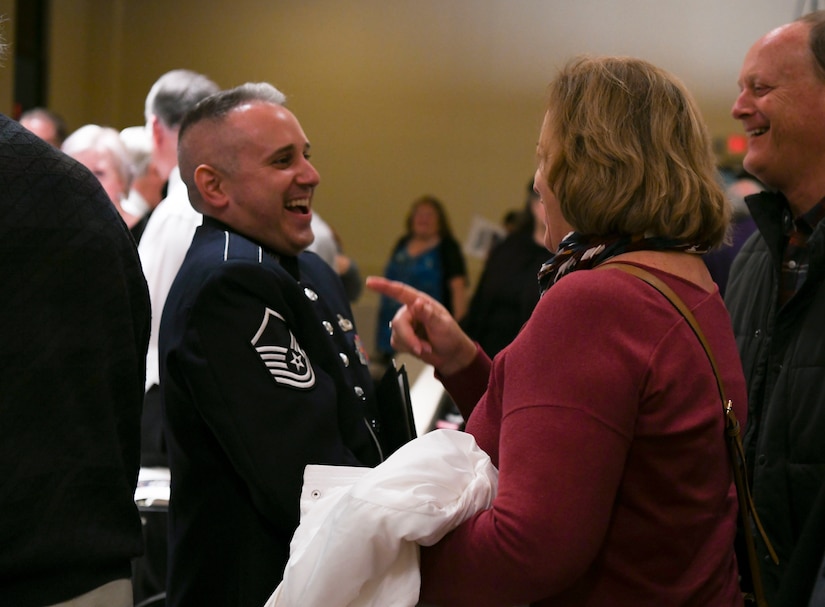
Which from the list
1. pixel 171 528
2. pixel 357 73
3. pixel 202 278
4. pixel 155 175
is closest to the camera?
pixel 202 278

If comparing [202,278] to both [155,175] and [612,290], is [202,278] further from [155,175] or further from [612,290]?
[155,175]

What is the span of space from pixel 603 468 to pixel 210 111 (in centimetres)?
147

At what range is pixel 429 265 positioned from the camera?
28.1ft

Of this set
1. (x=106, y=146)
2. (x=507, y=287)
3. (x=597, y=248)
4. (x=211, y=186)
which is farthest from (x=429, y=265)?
(x=597, y=248)

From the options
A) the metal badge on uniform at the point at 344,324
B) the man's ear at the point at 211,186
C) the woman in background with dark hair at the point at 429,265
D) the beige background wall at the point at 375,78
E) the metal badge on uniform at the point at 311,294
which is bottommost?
the woman in background with dark hair at the point at 429,265

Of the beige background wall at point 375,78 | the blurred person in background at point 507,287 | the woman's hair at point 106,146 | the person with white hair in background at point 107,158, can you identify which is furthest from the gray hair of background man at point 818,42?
the beige background wall at point 375,78

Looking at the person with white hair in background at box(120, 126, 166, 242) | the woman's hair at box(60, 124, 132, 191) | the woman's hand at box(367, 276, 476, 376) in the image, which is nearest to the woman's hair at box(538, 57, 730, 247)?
the woman's hand at box(367, 276, 476, 376)

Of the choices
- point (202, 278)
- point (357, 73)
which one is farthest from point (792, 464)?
point (357, 73)

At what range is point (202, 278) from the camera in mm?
1969

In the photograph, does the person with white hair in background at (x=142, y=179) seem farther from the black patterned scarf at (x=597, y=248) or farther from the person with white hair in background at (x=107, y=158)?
the black patterned scarf at (x=597, y=248)

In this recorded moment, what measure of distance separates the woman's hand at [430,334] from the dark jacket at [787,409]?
0.68 metres

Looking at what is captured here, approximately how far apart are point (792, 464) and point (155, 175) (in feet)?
11.6

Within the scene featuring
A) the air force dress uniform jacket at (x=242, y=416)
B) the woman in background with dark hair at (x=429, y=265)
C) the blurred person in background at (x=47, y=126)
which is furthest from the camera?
the woman in background with dark hair at (x=429, y=265)

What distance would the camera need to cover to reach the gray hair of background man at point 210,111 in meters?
2.35
